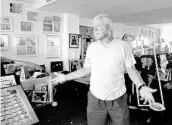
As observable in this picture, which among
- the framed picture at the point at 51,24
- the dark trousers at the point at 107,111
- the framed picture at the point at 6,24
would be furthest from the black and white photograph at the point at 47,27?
the dark trousers at the point at 107,111

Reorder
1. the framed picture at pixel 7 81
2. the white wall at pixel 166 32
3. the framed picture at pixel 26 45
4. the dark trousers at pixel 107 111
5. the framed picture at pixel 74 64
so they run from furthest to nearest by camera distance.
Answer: the white wall at pixel 166 32 < the framed picture at pixel 74 64 < the framed picture at pixel 26 45 < the framed picture at pixel 7 81 < the dark trousers at pixel 107 111

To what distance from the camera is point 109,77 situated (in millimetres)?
1346

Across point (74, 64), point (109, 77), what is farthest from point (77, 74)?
point (74, 64)

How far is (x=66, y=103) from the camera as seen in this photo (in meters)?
3.51

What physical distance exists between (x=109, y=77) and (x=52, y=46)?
118 inches

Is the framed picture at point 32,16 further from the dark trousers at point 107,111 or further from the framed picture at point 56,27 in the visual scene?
the dark trousers at point 107,111

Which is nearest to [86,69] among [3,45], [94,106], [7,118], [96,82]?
[96,82]

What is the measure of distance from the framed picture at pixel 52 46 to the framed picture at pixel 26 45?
324 millimetres

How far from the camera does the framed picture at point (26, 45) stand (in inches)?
142

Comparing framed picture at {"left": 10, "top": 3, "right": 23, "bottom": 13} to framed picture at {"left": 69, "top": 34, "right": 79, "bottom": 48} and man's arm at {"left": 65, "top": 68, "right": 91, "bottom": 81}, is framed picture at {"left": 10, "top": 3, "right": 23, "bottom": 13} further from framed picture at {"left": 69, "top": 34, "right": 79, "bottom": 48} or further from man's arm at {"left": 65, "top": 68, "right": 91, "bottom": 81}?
man's arm at {"left": 65, "top": 68, "right": 91, "bottom": 81}

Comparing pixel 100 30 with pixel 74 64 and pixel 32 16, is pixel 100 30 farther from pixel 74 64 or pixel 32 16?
pixel 74 64

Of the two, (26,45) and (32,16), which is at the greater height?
(32,16)

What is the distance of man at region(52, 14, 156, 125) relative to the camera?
1346 mm

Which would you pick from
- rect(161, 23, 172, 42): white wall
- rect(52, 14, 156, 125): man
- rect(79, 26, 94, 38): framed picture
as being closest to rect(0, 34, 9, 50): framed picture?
rect(79, 26, 94, 38): framed picture
